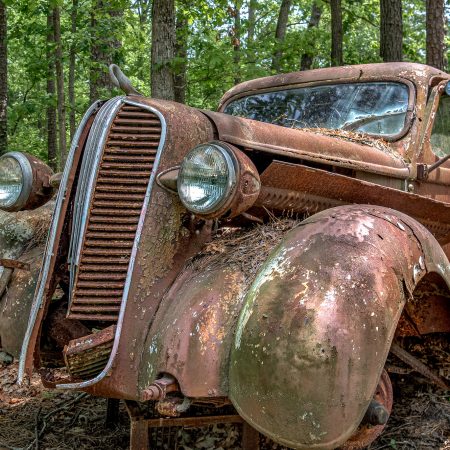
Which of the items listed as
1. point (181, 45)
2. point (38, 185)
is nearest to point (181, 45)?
point (181, 45)

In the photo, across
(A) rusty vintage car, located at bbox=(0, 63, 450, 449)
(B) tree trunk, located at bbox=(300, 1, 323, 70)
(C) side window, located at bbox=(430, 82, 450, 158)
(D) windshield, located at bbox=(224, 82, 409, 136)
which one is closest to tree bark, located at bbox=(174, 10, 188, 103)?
(B) tree trunk, located at bbox=(300, 1, 323, 70)

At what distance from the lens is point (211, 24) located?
463 inches

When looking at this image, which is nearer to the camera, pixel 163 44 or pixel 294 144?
pixel 294 144

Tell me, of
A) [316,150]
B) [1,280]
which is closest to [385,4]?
[316,150]

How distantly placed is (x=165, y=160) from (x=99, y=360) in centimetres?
92

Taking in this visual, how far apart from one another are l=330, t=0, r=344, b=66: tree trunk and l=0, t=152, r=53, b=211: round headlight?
8.63m

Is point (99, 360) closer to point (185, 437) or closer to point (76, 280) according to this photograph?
point (76, 280)

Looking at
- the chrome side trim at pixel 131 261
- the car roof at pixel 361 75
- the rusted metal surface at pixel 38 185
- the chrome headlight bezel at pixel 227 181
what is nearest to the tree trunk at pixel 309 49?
the car roof at pixel 361 75

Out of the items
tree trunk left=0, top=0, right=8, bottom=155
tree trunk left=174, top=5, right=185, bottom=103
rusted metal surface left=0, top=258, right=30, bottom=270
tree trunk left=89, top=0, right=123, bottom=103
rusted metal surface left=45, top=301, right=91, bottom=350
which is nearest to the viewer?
rusted metal surface left=45, top=301, right=91, bottom=350

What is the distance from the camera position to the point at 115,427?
156 inches

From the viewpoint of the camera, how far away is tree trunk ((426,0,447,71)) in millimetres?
9289

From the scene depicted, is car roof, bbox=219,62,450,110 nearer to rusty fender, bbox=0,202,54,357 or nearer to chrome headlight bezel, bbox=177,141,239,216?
rusty fender, bbox=0,202,54,357

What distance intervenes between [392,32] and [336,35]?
196 centimetres

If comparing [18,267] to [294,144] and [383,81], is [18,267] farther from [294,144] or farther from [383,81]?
[383,81]
